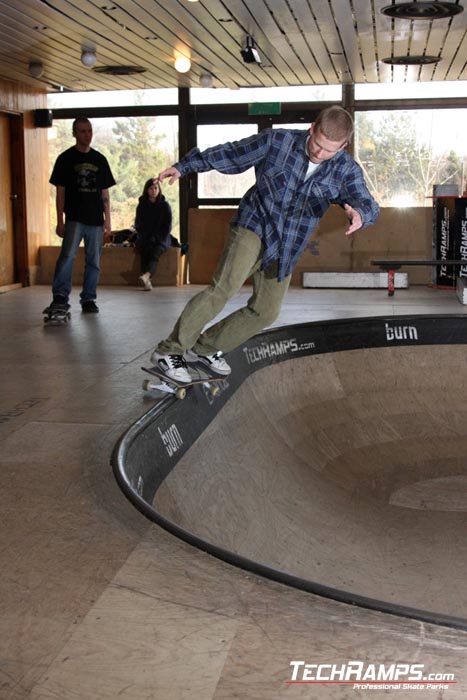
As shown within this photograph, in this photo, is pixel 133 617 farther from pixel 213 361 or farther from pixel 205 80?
pixel 205 80

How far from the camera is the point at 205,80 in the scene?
12.4m

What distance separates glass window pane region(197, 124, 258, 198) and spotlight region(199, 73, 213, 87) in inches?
49.2

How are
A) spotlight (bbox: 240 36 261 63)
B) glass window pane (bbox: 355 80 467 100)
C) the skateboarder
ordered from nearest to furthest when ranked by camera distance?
the skateboarder < spotlight (bbox: 240 36 261 63) < glass window pane (bbox: 355 80 467 100)

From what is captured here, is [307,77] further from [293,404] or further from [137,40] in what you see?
[293,404]

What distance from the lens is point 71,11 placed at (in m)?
8.63

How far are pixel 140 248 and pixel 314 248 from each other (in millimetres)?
2888

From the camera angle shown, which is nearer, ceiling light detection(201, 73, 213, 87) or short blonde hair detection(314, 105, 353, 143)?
short blonde hair detection(314, 105, 353, 143)

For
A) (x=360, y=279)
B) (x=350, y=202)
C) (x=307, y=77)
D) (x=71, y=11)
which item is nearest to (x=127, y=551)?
(x=350, y=202)

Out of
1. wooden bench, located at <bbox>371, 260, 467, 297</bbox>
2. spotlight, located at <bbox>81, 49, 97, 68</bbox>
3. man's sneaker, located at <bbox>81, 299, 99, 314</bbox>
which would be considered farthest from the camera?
spotlight, located at <bbox>81, 49, 97, 68</bbox>

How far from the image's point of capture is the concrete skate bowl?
361 centimetres

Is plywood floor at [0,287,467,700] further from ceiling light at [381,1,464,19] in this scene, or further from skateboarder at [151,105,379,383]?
ceiling light at [381,1,464,19]

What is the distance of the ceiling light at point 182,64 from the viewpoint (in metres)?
11.1

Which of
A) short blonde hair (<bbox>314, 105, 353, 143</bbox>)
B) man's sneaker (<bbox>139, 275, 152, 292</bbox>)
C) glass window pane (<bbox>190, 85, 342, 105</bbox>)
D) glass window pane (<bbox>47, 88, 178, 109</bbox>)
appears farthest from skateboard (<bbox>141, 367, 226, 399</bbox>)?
glass window pane (<bbox>47, 88, 178, 109</bbox>)

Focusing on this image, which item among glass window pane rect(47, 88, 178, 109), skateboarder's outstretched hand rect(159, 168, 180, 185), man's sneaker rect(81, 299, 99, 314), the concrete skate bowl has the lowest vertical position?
Answer: the concrete skate bowl
